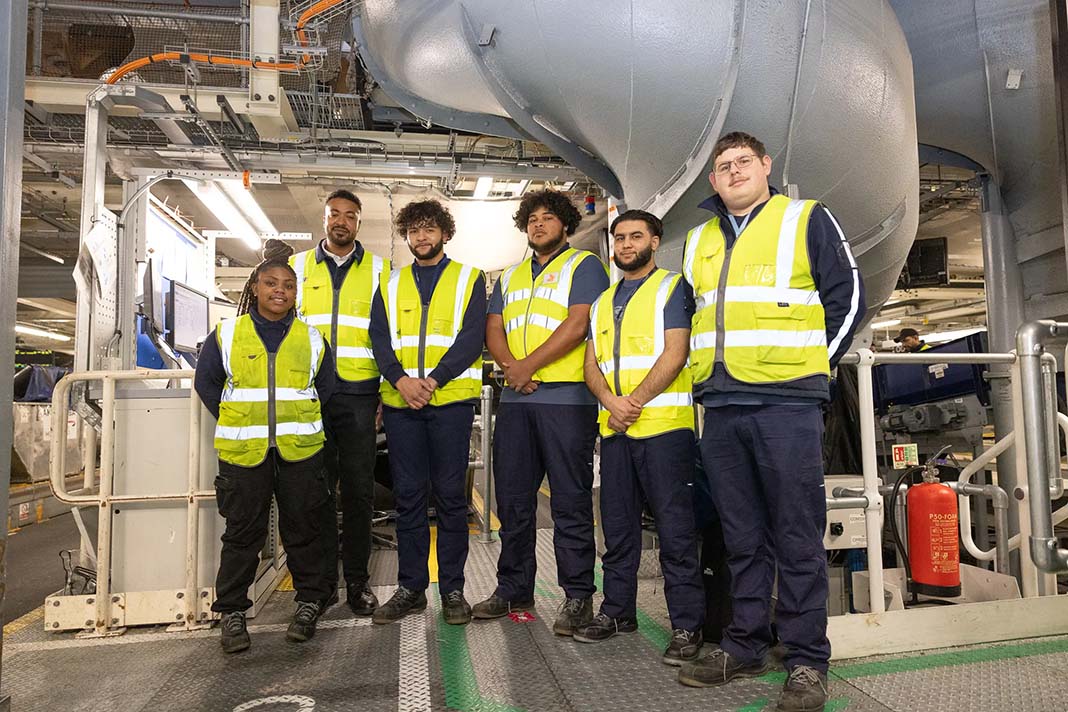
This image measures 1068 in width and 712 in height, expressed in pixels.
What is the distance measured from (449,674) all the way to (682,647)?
86 cm

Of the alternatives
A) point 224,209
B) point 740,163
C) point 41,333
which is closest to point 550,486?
point 740,163

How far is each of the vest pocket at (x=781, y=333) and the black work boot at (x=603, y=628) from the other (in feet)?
4.24

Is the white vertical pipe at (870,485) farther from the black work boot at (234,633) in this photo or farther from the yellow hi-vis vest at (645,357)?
the black work boot at (234,633)

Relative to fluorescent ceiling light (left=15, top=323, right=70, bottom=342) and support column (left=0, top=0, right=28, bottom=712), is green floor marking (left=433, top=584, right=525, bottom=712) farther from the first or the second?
fluorescent ceiling light (left=15, top=323, right=70, bottom=342)

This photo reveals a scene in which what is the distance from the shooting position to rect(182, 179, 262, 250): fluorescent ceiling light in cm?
620

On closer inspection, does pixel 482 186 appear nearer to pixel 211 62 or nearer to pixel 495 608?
pixel 211 62

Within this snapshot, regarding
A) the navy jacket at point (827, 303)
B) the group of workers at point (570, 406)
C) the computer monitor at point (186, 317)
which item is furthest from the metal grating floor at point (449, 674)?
the computer monitor at point (186, 317)

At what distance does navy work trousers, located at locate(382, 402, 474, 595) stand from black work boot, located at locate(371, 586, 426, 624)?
0.13ft

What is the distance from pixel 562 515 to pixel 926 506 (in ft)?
5.27

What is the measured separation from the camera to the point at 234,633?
9.08 ft

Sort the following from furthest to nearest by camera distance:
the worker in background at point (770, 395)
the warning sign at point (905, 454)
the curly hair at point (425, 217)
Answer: the warning sign at point (905, 454) < the curly hair at point (425, 217) < the worker in background at point (770, 395)

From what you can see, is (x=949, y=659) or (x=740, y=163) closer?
(x=740, y=163)

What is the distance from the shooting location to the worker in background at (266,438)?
285 centimetres

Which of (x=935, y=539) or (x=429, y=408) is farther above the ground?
(x=429, y=408)
